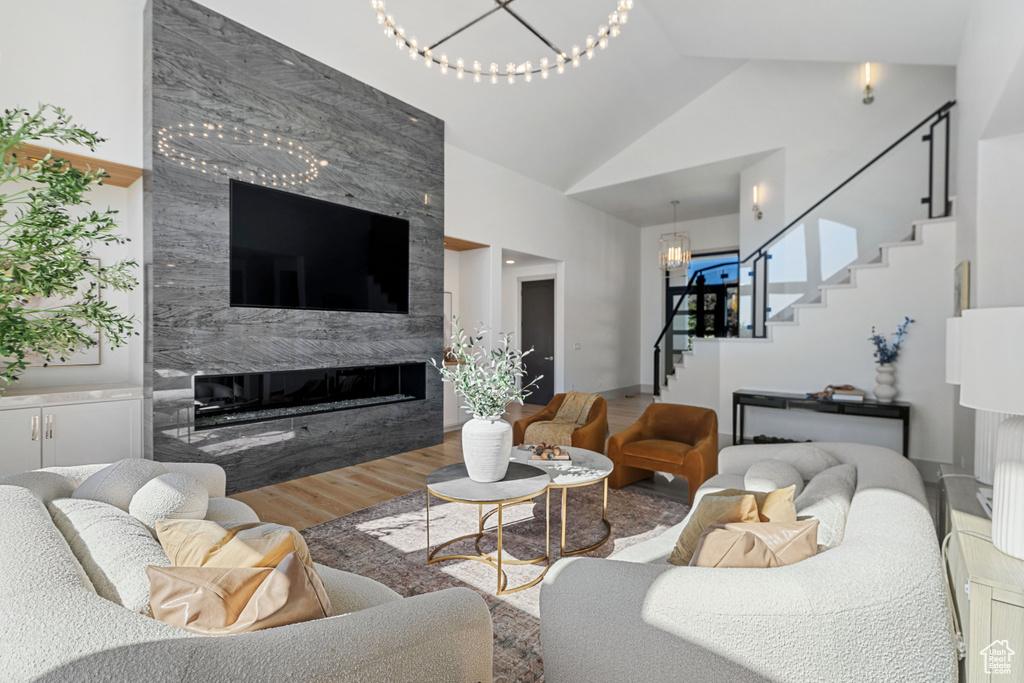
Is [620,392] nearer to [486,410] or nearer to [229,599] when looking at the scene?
[486,410]

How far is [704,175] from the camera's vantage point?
6863 mm

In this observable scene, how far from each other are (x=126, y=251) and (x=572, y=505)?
4.10 meters

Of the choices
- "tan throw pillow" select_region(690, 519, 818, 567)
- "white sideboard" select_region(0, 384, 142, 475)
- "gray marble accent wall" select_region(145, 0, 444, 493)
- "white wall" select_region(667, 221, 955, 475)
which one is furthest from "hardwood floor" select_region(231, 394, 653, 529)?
"white wall" select_region(667, 221, 955, 475)

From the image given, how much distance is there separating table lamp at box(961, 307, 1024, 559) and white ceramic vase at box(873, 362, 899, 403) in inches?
157

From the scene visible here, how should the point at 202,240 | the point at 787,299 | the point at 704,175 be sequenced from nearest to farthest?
the point at 202,240 < the point at 787,299 < the point at 704,175

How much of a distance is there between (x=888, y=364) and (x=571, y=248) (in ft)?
14.8

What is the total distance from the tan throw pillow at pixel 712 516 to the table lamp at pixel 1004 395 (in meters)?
0.60

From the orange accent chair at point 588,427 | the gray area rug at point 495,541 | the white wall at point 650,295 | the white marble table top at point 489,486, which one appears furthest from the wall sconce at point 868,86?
the white marble table top at point 489,486

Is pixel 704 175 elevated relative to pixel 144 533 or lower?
elevated

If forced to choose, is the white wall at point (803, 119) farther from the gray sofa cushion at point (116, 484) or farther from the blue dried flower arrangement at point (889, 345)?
the gray sofa cushion at point (116, 484)

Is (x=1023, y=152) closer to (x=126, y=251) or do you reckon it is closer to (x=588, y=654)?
(x=588, y=654)

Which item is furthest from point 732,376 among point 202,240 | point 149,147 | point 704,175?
point 149,147

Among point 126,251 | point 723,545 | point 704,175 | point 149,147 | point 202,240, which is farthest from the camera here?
point 704,175

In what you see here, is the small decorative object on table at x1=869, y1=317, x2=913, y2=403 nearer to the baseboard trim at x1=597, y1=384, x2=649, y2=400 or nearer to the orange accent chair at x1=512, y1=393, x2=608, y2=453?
the orange accent chair at x1=512, y1=393, x2=608, y2=453
